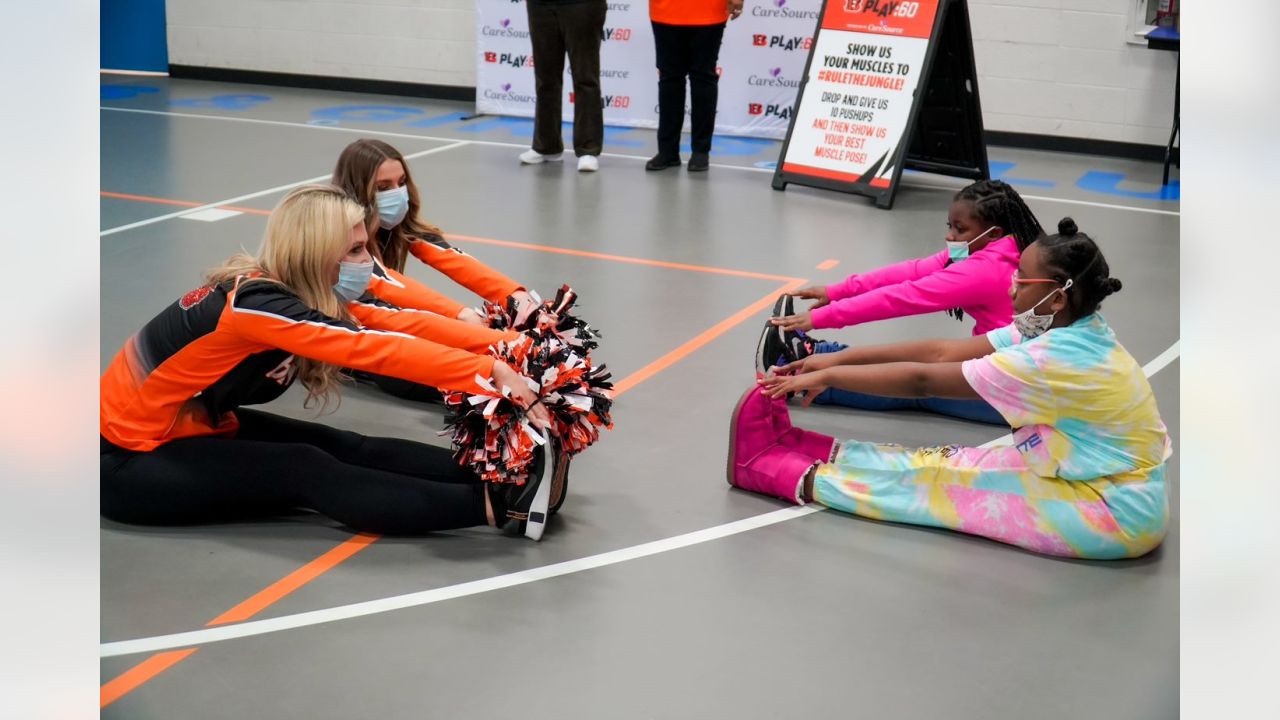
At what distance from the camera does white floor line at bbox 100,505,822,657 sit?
300 centimetres

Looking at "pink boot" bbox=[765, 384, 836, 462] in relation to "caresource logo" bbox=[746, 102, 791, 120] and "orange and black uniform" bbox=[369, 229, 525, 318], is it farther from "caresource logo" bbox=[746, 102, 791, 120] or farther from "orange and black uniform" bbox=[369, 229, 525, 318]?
"caresource logo" bbox=[746, 102, 791, 120]

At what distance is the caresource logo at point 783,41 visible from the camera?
34.6 feet

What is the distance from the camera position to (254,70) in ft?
43.3

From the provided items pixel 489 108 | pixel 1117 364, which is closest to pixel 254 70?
pixel 489 108

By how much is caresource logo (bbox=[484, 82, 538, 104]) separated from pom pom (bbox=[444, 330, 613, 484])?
8.32 meters

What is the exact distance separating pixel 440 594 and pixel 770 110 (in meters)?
8.20

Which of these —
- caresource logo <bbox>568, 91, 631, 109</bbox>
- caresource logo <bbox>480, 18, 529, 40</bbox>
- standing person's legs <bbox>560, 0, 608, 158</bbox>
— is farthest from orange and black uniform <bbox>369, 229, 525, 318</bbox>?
caresource logo <bbox>480, 18, 529, 40</bbox>

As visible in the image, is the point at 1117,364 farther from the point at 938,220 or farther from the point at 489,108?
the point at 489,108

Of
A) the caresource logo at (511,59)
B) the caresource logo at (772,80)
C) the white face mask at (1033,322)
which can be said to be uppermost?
the caresource logo at (511,59)

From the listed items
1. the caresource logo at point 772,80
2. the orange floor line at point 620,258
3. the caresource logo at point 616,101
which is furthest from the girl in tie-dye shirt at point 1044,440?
the caresource logo at point 616,101

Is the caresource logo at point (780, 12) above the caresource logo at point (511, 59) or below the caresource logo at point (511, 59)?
above

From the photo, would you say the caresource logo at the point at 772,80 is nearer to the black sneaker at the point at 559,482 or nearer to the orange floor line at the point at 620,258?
the orange floor line at the point at 620,258

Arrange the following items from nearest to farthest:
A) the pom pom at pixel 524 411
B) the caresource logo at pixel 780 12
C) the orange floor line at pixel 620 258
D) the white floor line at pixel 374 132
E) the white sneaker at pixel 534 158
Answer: the pom pom at pixel 524 411, the orange floor line at pixel 620 258, the white sneaker at pixel 534 158, the white floor line at pixel 374 132, the caresource logo at pixel 780 12

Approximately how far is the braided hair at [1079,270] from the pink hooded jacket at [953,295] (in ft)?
3.33
